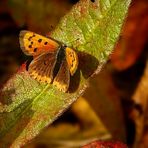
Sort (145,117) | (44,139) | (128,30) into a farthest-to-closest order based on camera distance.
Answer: (128,30) < (44,139) < (145,117)

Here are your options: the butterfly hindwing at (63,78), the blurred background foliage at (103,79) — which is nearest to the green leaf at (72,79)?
the butterfly hindwing at (63,78)

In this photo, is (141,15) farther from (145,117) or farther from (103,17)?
(103,17)

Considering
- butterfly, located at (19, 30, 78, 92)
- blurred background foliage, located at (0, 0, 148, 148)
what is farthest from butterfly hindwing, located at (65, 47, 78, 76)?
Answer: blurred background foliage, located at (0, 0, 148, 148)

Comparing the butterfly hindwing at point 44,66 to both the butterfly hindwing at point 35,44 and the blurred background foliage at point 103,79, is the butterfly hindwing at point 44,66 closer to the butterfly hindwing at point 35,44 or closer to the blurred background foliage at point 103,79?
the butterfly hindwing at point 35,44

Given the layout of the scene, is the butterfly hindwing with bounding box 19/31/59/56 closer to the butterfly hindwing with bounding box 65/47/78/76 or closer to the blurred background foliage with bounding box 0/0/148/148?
the butterfly hindwing with bounding box 65/47/78/76

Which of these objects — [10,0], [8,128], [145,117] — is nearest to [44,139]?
[145,117]

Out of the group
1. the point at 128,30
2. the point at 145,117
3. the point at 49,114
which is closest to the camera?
the point at 49,114

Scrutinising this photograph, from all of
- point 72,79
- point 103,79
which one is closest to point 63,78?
point 72,79
